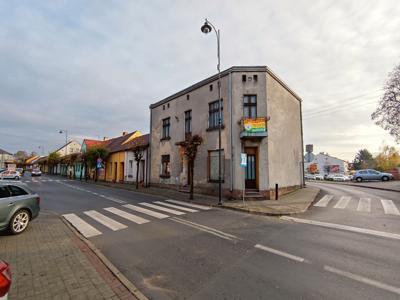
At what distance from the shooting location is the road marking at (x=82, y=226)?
7.10 m

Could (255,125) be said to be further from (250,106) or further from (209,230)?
(209,230)

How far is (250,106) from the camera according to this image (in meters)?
15.4

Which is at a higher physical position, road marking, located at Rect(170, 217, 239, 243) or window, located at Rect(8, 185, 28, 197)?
window, located at Rect(8, 185, 28, 197)

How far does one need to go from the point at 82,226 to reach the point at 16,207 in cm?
203

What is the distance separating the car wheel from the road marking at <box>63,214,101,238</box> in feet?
4.79

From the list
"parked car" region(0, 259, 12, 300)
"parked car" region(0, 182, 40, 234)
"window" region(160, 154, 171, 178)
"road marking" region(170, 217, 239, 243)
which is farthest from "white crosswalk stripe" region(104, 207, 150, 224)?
"window" region(160, 154, 171, 178)

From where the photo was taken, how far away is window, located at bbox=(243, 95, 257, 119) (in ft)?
50.3

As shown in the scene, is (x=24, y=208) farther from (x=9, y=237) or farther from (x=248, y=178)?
(x=248, y=178)

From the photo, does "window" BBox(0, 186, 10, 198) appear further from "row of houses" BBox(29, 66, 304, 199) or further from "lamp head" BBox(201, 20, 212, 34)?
"lamp head" BBox(201, 20, 212, 34)

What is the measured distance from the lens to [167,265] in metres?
4.80

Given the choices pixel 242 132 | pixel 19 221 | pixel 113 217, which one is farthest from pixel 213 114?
pixel 19 221

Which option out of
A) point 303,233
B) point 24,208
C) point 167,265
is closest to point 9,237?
point 24,208

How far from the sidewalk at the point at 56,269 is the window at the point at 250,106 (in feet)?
39.9

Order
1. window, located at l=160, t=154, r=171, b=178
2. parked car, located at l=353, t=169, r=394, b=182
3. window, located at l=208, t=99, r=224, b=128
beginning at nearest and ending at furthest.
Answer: window, located at l=208, t=99, r=224, b=128 → window, located at l=160, t=154, r=171, b=178 → parked car, located at l=353, t=169, r=394, b=182
